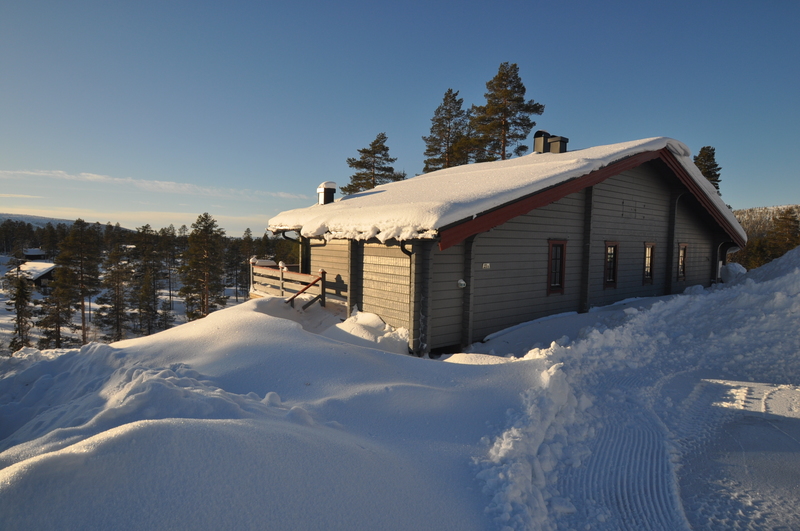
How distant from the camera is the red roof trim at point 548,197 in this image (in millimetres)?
7848

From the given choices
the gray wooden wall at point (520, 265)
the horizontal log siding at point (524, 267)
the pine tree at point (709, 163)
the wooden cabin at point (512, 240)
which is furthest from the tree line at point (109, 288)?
the pine tree at point (709, 163)

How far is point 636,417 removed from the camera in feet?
17.5

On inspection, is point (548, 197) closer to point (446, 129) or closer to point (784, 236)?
point (446, 129)

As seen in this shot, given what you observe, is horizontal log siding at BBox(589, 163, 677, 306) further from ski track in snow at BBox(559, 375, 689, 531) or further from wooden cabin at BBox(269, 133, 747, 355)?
ski track in snow at BBox(559, 375, 689, 531)

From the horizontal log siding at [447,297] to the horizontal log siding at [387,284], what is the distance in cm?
59

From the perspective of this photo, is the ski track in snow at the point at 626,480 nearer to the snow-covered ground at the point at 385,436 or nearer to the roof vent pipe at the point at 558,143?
the snow-covered ground at the point at 385,436

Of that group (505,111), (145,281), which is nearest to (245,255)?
(145,281)

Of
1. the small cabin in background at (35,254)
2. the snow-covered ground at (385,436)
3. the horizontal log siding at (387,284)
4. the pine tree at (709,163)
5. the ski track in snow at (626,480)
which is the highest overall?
the pine tree at (709,163)

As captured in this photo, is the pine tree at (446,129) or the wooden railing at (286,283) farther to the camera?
the pine tree at (446,129)

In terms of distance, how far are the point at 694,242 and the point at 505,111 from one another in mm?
15361

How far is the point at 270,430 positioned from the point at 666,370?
7026mm

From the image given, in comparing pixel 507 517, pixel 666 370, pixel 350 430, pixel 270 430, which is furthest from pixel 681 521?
pixel 666 370

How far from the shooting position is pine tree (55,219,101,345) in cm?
3098

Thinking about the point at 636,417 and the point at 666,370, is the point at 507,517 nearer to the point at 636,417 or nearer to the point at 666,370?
the point at 636,417
